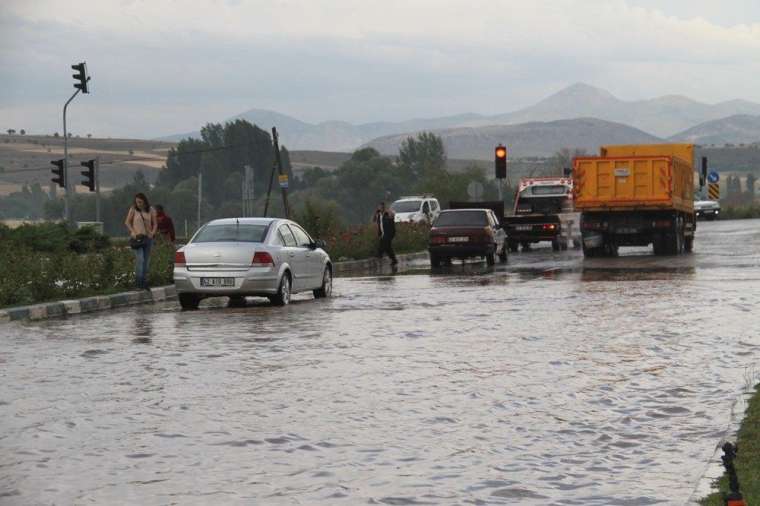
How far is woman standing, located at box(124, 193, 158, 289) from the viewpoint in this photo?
24.7m

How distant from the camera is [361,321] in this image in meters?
18.5

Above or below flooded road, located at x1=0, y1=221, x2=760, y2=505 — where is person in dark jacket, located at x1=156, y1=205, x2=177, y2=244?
above

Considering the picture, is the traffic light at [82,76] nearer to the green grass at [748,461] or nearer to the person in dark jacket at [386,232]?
the person in dark jacket at [386,232]

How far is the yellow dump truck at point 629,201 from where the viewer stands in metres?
38.2

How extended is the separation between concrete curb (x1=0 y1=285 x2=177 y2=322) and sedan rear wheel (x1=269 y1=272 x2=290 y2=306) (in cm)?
304

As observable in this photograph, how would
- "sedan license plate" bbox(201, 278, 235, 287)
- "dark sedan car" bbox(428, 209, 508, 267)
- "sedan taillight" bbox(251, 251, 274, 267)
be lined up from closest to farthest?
"sedan license plate" bbox(201, 278, 235, 287) < "sedan taillight" bbox(251, 251, 274, 267) < "dark sedan car" bbox(428, 209, 508, 267)

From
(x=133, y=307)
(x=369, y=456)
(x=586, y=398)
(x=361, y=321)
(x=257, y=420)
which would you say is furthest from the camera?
(x=133, y=307)

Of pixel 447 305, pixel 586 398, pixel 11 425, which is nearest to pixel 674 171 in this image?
pixel 447 305

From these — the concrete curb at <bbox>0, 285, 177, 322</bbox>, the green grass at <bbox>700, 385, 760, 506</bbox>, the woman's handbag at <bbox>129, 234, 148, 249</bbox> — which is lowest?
the concrete curb at <bbox>0, 285, 177, 322</bbox>

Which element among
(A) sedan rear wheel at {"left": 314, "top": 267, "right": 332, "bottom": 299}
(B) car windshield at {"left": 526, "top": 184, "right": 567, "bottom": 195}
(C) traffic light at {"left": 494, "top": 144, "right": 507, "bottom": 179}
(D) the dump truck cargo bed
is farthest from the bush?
(B) car windshield at {"left": 526, "top": 184, "right": 567, "bottom": 195}

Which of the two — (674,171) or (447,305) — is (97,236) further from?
(447,305)

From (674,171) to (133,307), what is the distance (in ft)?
67.2

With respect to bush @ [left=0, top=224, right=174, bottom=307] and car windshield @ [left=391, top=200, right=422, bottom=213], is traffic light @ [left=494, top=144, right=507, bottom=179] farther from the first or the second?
bush @ [left=0, top=224, right=174, bottom=307]

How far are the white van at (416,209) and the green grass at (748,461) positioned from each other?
4659 cm
